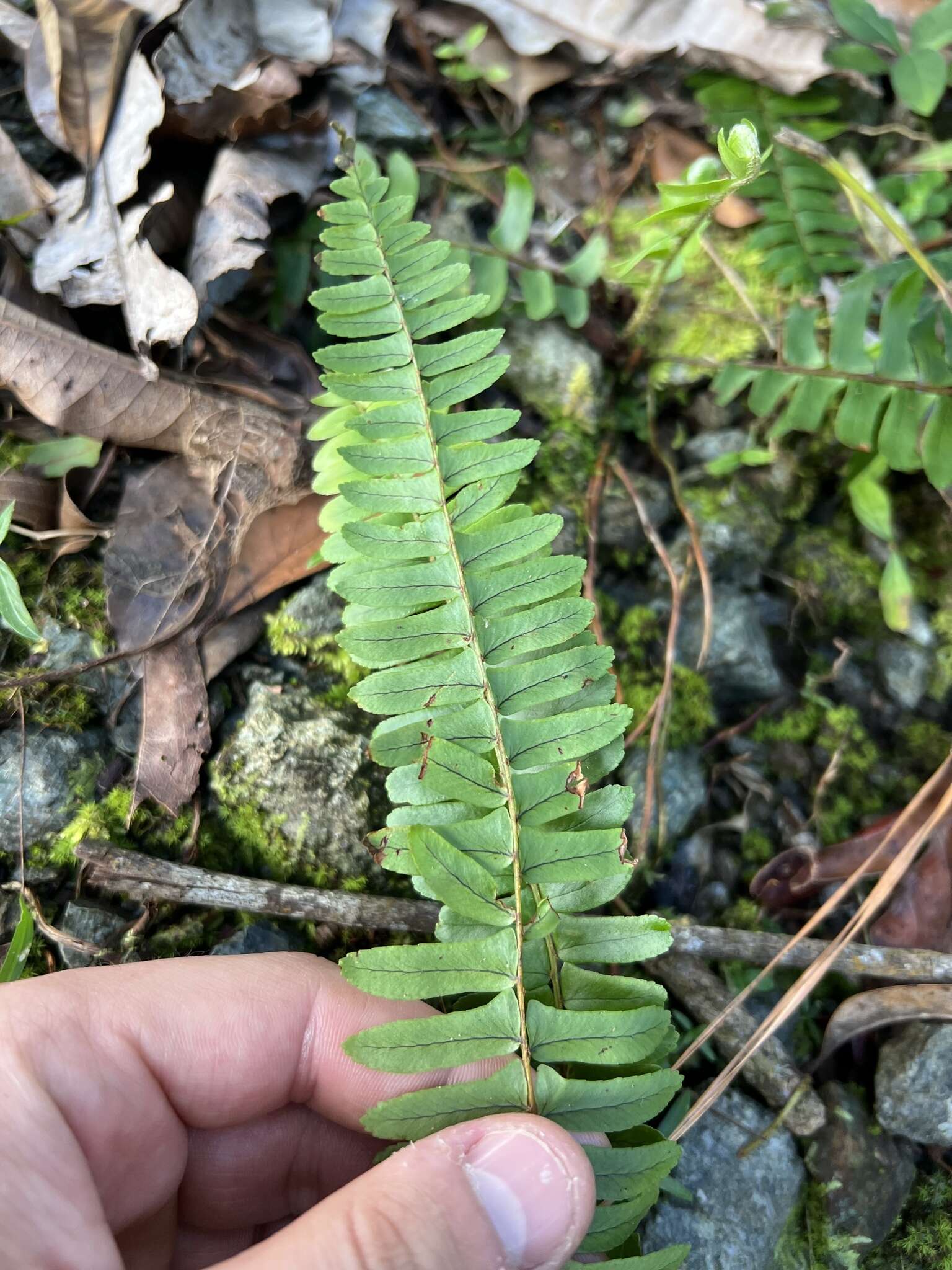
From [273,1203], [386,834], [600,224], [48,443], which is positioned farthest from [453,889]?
[600,224]

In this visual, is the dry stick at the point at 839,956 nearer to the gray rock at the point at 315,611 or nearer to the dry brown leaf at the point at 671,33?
the gray rock at the point at 315,611

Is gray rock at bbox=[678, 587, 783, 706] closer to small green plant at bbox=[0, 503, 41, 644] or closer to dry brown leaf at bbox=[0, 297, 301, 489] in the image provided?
dry brown leaf at bbox=[0, 297, 301, 489]

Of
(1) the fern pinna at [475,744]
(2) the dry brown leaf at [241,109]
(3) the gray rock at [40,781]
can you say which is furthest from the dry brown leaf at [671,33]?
(3) the gray rock at [40,781]

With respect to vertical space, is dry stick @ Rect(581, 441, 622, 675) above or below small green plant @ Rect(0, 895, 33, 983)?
above

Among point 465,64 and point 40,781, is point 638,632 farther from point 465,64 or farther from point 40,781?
point 465,64

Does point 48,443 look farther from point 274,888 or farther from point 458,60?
point 458,60

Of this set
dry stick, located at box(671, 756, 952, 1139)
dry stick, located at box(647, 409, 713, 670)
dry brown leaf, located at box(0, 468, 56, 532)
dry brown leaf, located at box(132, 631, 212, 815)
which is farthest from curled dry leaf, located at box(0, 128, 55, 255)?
dry stick, located at box(671, 756, 952, 1139)

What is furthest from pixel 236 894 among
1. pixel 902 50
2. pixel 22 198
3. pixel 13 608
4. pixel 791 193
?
pixel 902 50
